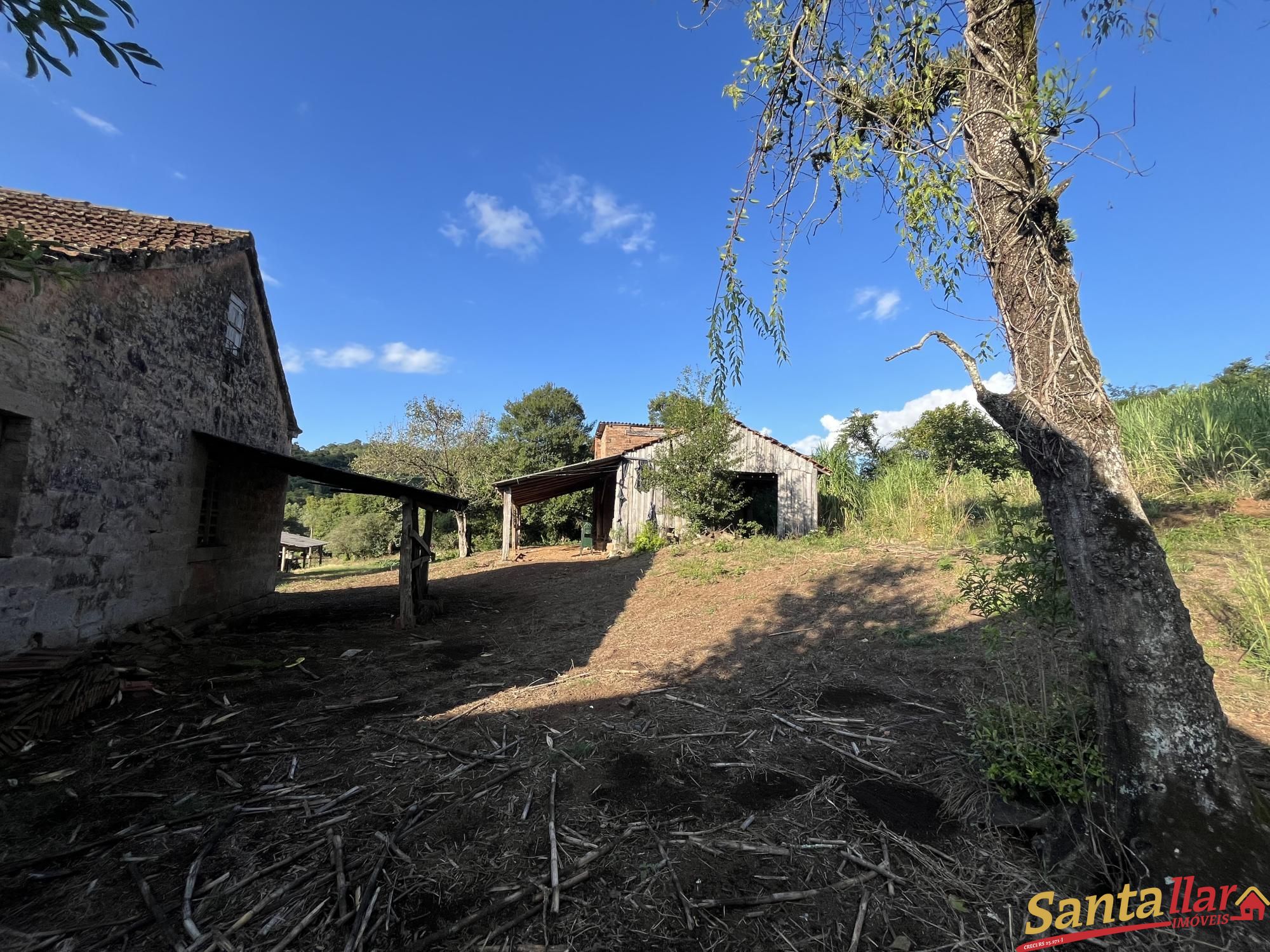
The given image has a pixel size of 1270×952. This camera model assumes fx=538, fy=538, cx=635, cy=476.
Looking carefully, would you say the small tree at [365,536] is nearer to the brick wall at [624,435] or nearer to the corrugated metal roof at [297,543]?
the corrugated metal roof at [297,543]

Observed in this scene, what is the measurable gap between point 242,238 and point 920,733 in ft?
37.4

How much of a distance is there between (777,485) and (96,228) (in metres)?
Result: 16.7

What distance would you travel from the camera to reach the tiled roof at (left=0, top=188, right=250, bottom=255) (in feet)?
17.6

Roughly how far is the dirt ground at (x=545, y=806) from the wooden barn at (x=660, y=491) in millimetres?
10562

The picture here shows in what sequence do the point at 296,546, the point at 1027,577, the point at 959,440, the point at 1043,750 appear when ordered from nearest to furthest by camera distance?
1. the point at 1043,750
2. the point at 1027,577
3. the point at 959,440
4. the point at 296,546

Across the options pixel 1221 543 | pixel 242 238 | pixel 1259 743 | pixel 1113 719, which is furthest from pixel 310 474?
pixel 1221 543

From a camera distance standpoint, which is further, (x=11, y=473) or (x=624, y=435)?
(x=624, y=435)

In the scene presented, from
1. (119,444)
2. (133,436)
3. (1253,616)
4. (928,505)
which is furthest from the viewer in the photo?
(928,505)

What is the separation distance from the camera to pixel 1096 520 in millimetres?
2352

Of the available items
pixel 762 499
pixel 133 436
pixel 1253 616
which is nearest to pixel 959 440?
pixel 762 499

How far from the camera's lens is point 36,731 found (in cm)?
420

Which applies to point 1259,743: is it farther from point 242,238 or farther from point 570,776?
point 242,238

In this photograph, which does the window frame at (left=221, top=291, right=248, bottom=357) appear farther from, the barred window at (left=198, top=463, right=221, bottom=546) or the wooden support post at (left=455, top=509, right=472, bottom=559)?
the wooden support post at (left=455, top=509, right=472, bottom=559)

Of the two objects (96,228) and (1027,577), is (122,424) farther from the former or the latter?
(1027,577)
